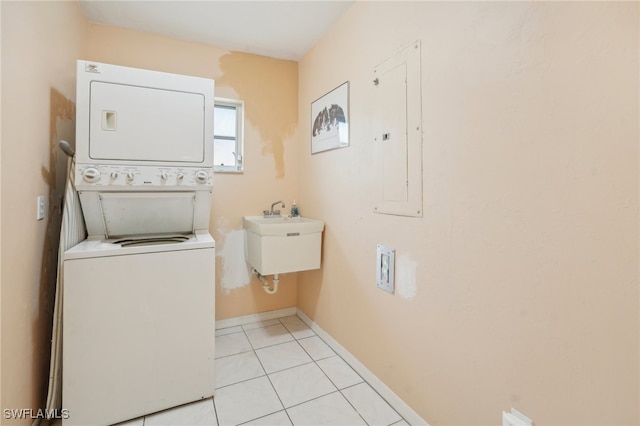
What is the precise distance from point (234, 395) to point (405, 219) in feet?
4.93

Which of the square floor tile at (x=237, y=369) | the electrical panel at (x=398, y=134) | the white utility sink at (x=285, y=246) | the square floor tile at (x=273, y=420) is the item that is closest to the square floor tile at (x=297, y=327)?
the square floor tile at (x=237, y=369)

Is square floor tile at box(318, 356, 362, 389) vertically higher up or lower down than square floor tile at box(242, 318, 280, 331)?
lower down

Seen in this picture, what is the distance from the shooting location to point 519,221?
3.55ft

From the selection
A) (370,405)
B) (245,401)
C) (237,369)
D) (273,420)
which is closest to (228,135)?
(237,369)

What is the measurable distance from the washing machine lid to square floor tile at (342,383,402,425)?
159 centimetres

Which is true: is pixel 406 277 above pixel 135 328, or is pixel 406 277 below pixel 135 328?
above

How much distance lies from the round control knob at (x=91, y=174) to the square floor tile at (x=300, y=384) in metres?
1.65

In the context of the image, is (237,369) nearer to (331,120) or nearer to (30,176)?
(30,176)

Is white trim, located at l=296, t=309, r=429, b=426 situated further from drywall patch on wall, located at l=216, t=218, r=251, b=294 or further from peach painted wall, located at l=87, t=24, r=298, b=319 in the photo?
drywall patch on wall, located at l=216, t=218, r=251, b=294

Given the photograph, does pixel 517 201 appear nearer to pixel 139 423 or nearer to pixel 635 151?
pixel 635 151

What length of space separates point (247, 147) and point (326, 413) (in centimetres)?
219

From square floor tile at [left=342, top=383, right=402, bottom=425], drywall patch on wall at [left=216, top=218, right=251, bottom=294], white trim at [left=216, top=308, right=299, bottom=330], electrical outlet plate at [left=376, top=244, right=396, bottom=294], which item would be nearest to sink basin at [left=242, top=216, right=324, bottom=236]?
drywall patch on wall at [left=216, top=218, right=251, bottom=294]

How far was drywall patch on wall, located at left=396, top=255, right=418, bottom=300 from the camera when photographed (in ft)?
5.16

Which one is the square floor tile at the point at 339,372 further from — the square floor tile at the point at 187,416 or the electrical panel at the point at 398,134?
the electrical panel at the point at 398,134
